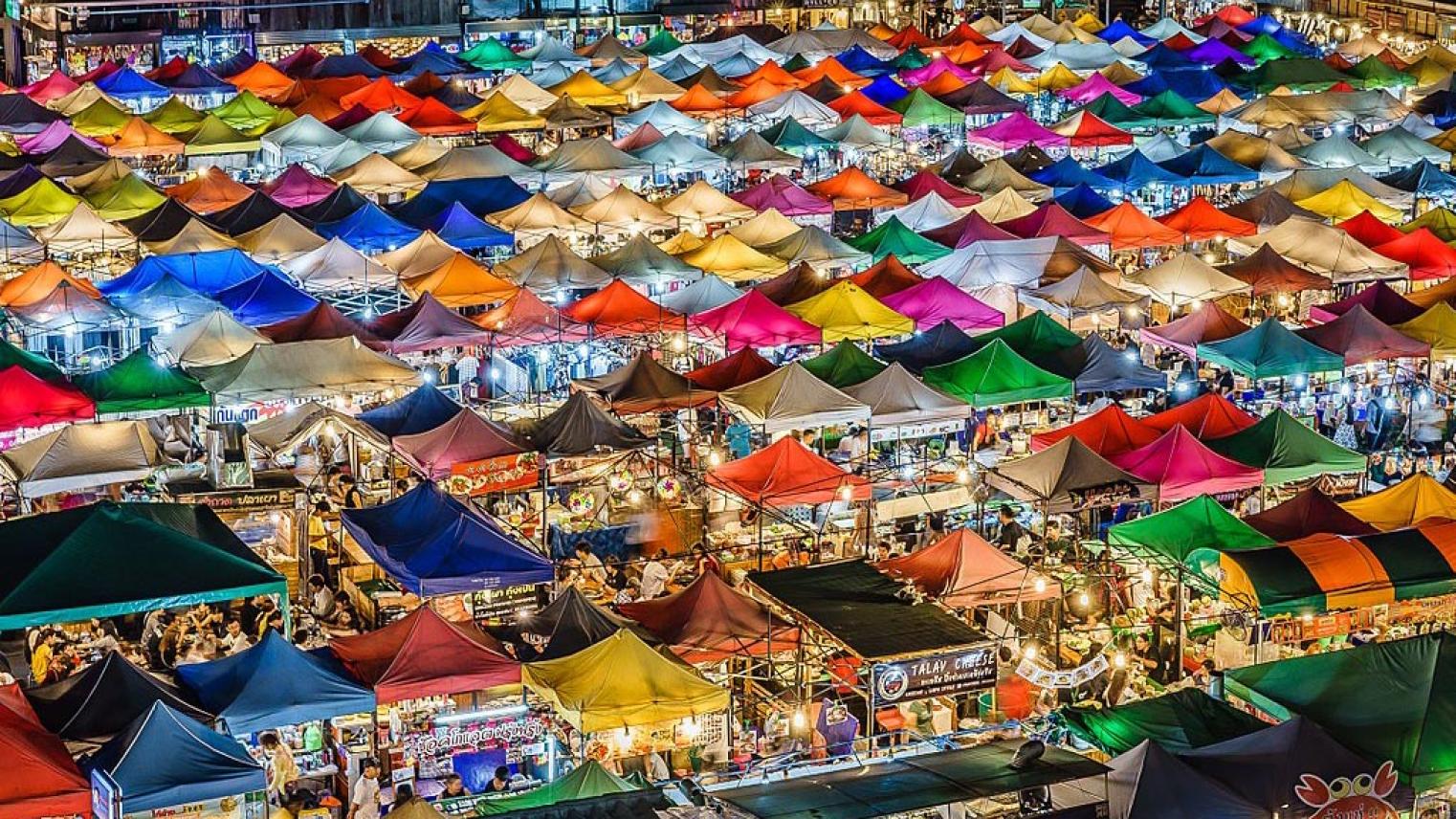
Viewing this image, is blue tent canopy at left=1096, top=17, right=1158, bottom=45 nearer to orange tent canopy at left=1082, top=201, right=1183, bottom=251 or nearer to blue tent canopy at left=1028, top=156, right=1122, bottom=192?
blue tent canopy at left=1028, top=156, right=1122, bottom=192

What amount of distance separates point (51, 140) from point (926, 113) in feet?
50.2

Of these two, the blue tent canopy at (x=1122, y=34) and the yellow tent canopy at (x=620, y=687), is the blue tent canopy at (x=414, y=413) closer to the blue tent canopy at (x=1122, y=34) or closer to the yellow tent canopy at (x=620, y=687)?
the yellow tent canopy at (x=620, y=687)

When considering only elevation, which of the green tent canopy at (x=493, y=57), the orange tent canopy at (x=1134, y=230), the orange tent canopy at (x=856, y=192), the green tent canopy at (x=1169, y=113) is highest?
the orange tent canopy at (x=1134, y=230)

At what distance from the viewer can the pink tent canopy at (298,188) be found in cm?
3133

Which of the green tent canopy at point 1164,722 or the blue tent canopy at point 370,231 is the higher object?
the green tent canopy at point 1164,722

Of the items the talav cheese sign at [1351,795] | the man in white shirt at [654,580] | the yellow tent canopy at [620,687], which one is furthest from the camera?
the man in white shirt at [654,580]

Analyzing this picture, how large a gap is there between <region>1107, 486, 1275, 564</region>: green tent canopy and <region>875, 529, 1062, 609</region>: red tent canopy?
3.29ft

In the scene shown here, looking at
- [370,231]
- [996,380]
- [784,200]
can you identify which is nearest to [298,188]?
[370,231]

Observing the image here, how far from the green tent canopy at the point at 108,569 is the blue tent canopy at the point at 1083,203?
16138 millimetres

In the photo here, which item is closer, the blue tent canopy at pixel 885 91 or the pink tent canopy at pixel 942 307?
the pink tent canopy at pixel 942 307

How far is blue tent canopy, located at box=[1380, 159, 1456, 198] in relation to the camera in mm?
31391

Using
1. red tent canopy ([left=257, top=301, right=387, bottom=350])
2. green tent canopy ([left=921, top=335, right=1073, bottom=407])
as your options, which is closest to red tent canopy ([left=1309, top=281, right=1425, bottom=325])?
green tent canopy ([left=921, top=335, right=1073, bottom=407])

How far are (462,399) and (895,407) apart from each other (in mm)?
5453

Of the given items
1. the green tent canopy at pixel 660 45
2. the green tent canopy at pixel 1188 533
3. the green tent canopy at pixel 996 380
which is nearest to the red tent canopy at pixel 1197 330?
the green tent canopy at pixel 996 380
